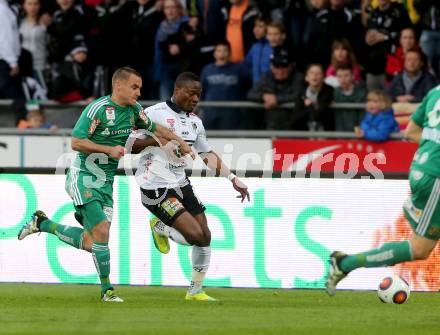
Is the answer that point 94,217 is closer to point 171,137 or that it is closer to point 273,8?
point 171,137

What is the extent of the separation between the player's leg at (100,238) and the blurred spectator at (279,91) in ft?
20.5

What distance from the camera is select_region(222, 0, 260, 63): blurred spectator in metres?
18.9

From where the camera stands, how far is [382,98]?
55.5 ft

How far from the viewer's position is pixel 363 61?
1856 centimetres

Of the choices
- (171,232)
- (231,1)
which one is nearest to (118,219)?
(171,232)

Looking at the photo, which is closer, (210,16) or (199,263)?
(199,263)

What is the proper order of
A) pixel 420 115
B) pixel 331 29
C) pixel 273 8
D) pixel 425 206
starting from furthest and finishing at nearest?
pixel 273 8, pixel 331 29, pixel 420 115, pixel 425 206

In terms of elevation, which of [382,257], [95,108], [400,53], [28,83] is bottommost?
[382,257]

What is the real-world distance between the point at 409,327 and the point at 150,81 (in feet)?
33.8

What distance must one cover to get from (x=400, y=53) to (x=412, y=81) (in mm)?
742

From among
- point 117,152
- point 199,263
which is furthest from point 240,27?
point 117,152

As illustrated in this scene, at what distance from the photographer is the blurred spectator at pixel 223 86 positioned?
18492 mm

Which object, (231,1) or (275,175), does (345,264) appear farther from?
(231,1)

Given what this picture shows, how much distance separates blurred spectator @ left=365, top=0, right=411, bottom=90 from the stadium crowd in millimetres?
15
